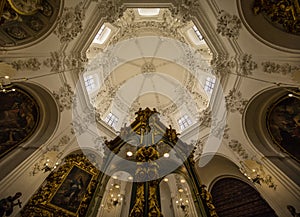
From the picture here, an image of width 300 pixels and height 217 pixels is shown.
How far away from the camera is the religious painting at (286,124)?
8.72 m

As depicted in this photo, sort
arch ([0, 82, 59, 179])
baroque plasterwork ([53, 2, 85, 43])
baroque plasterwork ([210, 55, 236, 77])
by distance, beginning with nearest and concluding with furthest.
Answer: baroque plasterwork ([53, 2, 85, 43]), arch ([0, 82, 59, 179]), baroque plasterwork ([210, 55, 236, 77])

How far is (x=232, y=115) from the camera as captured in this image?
34.3 ft

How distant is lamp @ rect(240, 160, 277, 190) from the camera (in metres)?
9.38

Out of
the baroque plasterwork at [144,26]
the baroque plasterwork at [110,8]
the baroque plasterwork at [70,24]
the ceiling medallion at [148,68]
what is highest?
the ceiling medallion at [148,68]

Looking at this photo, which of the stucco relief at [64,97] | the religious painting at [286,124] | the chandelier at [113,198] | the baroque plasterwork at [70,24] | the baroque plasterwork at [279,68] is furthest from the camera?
the chandelier at [113,198]

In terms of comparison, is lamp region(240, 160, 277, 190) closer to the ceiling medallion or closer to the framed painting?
the framed painting

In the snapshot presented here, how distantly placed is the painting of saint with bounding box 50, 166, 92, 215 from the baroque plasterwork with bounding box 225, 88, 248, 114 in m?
8.77

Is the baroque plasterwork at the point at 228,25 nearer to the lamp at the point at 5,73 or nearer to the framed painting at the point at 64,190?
the lamp at the point at 5,73

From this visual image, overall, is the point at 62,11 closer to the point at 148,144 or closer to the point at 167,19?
the point at 148,144

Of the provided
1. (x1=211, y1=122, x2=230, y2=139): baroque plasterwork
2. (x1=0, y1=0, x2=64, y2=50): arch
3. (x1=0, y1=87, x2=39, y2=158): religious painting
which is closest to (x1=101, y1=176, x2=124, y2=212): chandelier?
(x1=0, y1=87, x2=39, y2=158): religious painting

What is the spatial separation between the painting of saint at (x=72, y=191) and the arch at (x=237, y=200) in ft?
26.3

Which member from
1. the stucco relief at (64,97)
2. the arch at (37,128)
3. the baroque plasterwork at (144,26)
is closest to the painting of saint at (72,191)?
the arch at (37,128)

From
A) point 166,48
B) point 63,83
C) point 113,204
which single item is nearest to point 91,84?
point 63,83

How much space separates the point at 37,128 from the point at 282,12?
11452mm
